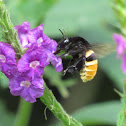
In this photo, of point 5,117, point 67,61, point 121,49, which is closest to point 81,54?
point 121,49

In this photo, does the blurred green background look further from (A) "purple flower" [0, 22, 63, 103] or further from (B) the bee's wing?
(A) "purple flower" [0, 22, 63, 103]

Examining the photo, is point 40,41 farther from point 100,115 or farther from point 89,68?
point 100,115

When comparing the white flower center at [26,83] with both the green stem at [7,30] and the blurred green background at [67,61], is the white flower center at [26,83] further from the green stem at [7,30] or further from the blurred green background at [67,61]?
the blurred green background at [67,61]

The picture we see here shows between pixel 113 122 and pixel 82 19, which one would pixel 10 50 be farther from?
pixel 82 19

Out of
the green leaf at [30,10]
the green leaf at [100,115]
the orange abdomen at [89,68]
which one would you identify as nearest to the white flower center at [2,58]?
the orange abdomen at [89,68]

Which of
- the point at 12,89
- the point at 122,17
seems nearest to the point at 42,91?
the point at 12,89
